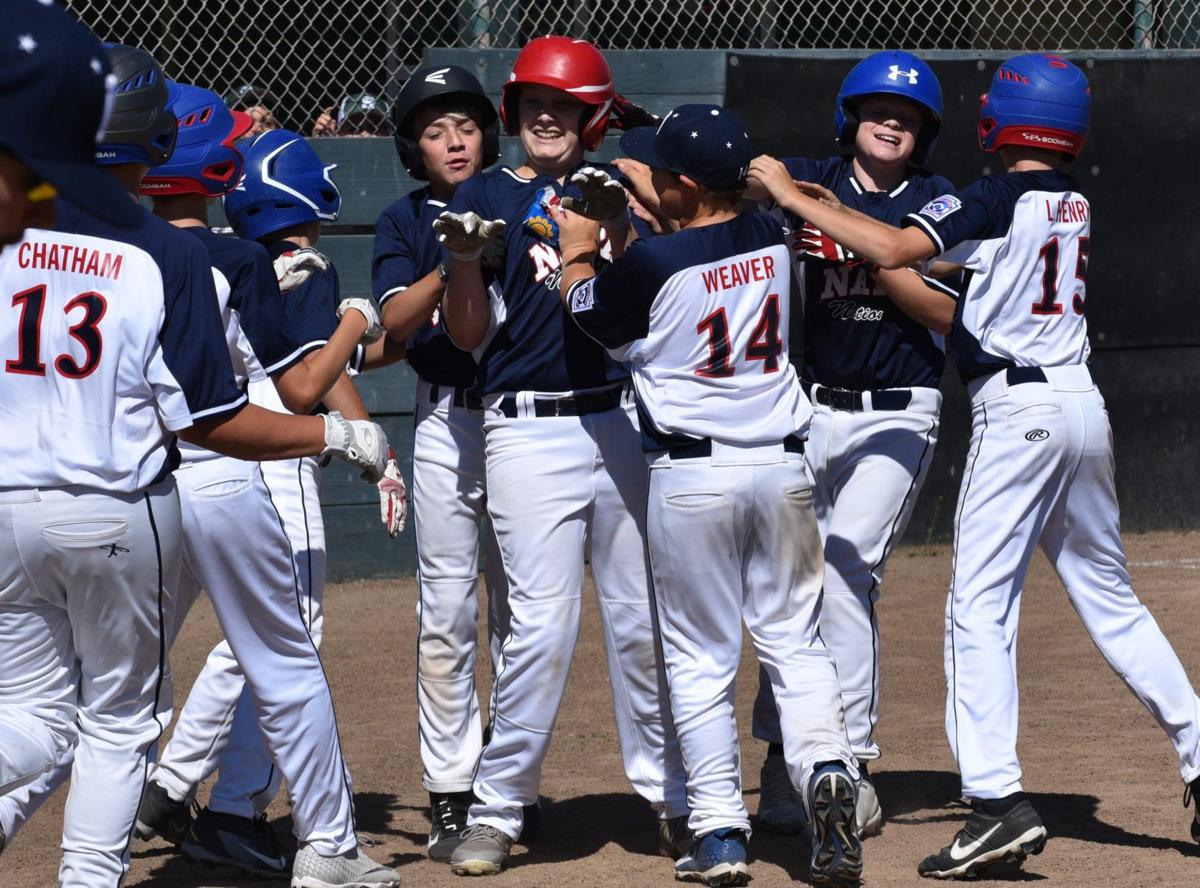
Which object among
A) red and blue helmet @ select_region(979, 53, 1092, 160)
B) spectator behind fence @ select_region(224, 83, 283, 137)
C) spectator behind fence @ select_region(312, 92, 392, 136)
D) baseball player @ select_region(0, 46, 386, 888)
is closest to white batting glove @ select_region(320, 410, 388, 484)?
baseball player @ select_region(0, 46, 386, 888)

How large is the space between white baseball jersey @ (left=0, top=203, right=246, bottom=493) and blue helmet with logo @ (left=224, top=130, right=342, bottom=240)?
1283 millimetres

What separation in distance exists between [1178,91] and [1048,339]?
5.40 meters

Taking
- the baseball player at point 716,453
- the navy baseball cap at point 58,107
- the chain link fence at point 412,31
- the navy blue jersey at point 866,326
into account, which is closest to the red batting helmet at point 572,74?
the baseball player at point 716,453

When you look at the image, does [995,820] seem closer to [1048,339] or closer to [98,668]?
[1048,339]

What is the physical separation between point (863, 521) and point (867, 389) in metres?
0.38

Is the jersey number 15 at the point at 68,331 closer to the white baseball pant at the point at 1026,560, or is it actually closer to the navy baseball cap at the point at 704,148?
the navy baseball cap at the point at 704,148

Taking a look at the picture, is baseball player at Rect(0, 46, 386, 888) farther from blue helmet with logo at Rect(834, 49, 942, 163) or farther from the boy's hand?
blue helmet with logo at Rect(834, 49, 942, 163)

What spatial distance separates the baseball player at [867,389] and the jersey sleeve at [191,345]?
6.55ft

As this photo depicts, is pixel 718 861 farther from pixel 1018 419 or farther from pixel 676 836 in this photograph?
pixel 1018 419

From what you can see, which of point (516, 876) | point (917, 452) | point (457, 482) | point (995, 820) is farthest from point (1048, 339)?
point (516, 876)

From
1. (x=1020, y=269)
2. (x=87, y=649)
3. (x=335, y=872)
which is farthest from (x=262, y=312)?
(x=1020, y=269)

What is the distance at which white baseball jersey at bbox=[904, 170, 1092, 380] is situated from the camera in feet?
14.4

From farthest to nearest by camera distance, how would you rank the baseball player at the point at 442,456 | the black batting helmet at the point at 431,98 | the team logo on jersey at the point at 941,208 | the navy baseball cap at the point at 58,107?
the black batting helmet at the point at 431,98 < the baseball player at the point at 442,456 < the team logo on jersey at the point at 941,208 < the navy baseball cap at the point at 58,107

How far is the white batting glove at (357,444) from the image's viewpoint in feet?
12.2
